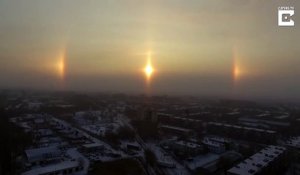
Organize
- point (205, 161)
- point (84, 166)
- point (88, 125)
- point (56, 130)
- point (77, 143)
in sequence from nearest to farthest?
1. point (84, 166)
2. point (205, 161)
3. point (77, 143)
4. point (56, 130)
5. point (88, 125)

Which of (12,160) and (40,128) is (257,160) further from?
(40,128)

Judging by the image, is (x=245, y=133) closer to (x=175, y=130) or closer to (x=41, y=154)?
(x=175, y=130)

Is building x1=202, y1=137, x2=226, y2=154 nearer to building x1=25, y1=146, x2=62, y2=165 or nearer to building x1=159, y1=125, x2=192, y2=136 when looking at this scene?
building x1=159, y1=125, x2=192, y2=136

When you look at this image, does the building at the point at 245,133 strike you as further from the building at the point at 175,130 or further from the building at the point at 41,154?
the building at the point at 41,154

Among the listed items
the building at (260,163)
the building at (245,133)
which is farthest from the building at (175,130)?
the building at (260,163)

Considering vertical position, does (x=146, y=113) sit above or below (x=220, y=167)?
above

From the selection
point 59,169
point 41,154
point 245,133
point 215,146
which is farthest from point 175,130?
point 59,169

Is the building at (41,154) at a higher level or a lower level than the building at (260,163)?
higher

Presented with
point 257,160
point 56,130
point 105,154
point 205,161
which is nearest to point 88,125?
point 56,130

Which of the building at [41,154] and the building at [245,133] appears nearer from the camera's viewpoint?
the building at [41,154]
